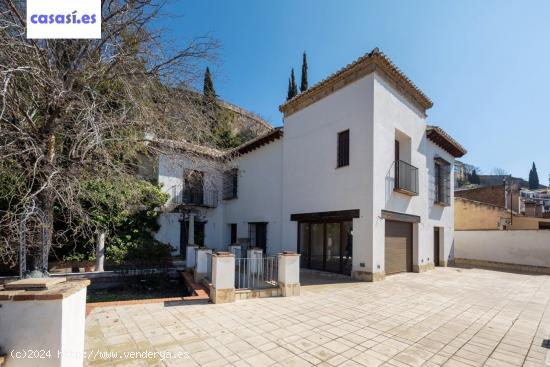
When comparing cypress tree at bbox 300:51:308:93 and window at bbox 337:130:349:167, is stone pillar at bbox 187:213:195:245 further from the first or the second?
cypress tree at bbox 300:51:308:93

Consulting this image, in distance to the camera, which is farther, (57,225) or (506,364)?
(57,225)

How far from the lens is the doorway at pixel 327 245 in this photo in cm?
972

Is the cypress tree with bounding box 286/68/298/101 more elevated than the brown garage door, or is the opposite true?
the cypress tree with bounding box 286/68/298/101

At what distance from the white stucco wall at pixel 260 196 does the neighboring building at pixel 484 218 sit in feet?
41.2

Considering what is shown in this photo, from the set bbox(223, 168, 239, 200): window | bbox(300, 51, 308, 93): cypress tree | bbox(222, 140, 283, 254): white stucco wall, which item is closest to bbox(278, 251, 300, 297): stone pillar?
bbox(222, 140, 283, 254): white stucco wall

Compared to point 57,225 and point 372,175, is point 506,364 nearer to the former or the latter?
point 372,175

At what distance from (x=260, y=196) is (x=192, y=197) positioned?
3.85 m

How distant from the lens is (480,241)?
14719 mm

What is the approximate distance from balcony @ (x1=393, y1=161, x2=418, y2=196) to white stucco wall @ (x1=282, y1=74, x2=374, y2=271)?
167 centimetres

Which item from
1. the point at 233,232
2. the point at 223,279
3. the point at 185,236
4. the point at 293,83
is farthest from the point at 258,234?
the point at 293,83

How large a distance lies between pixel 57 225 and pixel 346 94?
11.3 metres

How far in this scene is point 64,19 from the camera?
5.23 meters

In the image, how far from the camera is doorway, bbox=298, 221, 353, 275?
972cm

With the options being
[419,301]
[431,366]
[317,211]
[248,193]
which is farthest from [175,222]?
[431,366]
